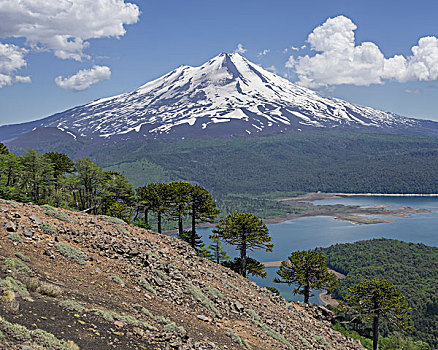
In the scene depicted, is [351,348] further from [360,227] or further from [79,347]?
[360,227]

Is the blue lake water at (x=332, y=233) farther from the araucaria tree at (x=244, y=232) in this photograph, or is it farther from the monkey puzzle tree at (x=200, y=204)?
the araucaria tree at (x=244, y=232)

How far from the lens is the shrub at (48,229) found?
18.1 meters

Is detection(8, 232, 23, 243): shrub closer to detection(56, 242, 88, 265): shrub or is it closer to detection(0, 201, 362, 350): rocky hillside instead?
detection(0, 201, 362, 350): rocky hillside

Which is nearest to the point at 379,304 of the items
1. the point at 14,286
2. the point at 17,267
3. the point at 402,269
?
the point at 17,267

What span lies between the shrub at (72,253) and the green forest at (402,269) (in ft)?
228

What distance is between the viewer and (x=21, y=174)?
125ft

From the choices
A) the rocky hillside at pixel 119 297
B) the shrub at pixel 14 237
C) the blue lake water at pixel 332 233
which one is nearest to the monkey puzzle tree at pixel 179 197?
the rocky hillside at pixel 119 297

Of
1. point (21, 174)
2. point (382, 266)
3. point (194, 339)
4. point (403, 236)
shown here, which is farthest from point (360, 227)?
point (194, 339)

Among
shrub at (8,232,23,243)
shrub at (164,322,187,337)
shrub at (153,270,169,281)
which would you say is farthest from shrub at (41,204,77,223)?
shrub at (164,322,187,337)

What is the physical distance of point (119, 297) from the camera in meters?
Answer: 15.1

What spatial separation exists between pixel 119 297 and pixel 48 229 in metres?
5.93

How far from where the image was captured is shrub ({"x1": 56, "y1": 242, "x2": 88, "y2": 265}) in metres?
16.7

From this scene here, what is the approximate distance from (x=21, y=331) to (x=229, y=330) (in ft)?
30.9

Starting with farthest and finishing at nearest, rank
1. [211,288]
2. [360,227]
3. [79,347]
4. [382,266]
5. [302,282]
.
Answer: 1. [360,227]
2. [382,266]
3. [302,282]
4. [211,288]
5. [79,347]
